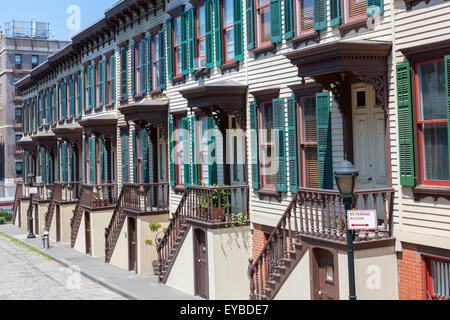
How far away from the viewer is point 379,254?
1128 centimetres

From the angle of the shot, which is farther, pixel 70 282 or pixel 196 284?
pixel 70 282

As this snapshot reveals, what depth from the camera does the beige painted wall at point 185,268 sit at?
58.3 ft

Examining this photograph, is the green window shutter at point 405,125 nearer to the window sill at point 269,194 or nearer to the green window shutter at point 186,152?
the window sill at point 269,194

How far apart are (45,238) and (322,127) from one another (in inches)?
809

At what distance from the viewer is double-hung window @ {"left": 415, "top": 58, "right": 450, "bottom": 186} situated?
416 inches

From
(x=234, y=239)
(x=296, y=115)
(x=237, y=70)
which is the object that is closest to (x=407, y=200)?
(x=296, y=115)

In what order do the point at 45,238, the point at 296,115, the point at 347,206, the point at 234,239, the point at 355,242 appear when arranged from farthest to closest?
the point at 45,238, the point at 234,239, the point at 296,115, the point at 355,242, the point at 347,206

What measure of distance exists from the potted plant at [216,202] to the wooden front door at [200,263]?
0.96m

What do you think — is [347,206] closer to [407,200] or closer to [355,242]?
[355,242]

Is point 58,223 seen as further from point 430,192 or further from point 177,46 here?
point 430,192

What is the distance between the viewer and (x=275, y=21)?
15352 mm

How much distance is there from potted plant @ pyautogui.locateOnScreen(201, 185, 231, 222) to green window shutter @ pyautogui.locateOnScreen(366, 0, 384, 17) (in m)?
6.81

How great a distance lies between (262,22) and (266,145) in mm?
3524

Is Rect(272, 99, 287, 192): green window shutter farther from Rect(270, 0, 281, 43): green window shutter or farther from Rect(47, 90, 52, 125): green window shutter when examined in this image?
Rect(47, 90, 52, 125): green window shutter
